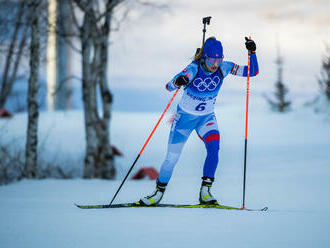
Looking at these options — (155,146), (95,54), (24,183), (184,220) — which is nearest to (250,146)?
(155,146)

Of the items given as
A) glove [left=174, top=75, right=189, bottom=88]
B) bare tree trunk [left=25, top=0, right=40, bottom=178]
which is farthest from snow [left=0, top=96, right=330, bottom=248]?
glove [left=174, top=75, right=189, bottom=88]

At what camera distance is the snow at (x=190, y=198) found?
314 cm

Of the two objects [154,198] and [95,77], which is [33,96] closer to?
[95,77]

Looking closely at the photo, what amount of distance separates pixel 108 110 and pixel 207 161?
585 centimetres

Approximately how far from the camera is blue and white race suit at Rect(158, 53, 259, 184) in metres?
4.54

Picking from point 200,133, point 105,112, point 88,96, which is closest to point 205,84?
point 200,133

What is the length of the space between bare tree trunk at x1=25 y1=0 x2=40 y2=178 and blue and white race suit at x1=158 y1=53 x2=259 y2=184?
15.7 feet

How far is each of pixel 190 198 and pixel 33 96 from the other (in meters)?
4.56

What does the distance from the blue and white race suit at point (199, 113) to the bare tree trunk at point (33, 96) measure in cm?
480

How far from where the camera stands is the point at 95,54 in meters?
9.55

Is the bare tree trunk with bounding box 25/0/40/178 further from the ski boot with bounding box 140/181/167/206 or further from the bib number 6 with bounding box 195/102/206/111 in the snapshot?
the bib number 6 with bounding box 195/102/206/111

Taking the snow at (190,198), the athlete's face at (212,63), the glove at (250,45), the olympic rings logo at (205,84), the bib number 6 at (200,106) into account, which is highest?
the glove at (250,45)

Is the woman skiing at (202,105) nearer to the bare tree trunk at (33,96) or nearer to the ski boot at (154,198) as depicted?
the ski boot at (154,198)

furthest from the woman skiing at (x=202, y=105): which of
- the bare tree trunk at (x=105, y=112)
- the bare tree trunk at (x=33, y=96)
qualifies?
the bare tree trunk at (x=105, y=112)
